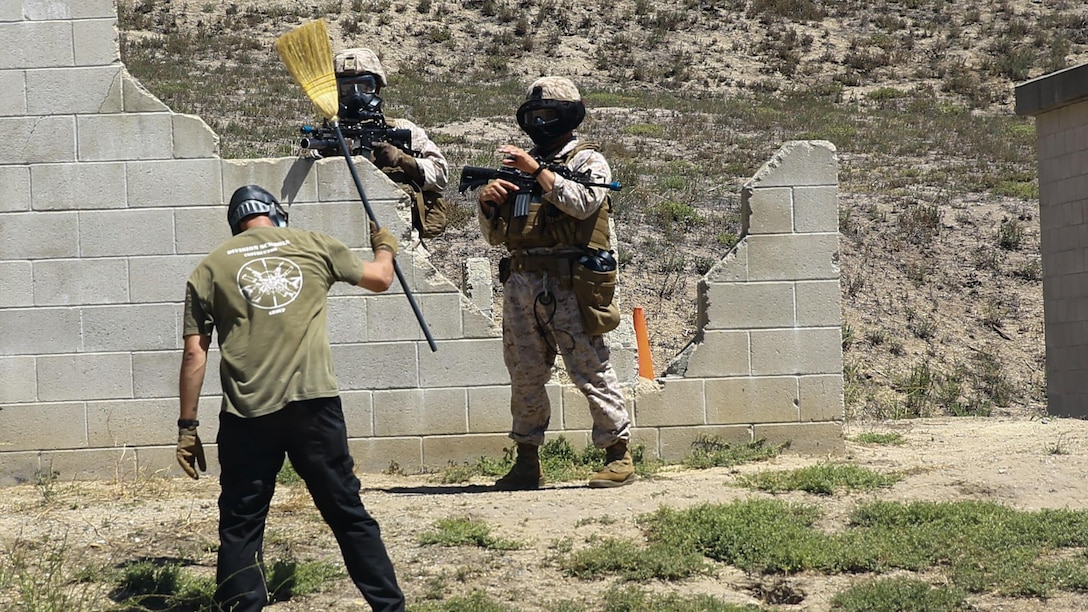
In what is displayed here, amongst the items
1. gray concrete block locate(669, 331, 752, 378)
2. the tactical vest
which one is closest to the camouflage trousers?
the tactical vest

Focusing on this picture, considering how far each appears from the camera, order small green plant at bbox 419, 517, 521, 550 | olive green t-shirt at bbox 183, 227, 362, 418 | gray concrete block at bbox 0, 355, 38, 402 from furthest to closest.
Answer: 1. gray concrete block at bbox 0, 355, 38, 402
2. small green plant at bbox 419, 517, 521, 550
3. olive green t-shirt at bbox 183, 227, 362, 418

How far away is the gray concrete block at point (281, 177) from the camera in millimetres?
7359

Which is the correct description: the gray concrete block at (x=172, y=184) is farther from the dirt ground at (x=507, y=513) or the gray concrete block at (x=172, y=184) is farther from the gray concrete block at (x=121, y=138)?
the dirt ground at (x=507, y=513)

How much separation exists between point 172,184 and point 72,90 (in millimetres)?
836

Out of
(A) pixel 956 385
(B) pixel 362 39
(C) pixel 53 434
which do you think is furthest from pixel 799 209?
(B) pixel 362 39

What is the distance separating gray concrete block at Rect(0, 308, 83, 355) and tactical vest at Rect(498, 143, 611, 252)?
2770mm

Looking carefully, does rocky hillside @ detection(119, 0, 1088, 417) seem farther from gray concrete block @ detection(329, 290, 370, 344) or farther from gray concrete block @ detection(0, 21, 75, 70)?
gray concrete block @ detection(0, 21, 75, 70)

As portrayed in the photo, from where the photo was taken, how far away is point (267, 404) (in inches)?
172

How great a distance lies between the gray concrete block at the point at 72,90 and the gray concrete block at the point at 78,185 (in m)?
0.29

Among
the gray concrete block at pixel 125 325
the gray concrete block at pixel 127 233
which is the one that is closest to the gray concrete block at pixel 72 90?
the gray concrete block at pixel 127 233

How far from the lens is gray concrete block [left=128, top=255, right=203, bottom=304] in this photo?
7.37 metres

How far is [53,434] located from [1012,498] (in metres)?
5.50

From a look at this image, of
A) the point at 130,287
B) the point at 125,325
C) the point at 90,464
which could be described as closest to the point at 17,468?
the point at 90,464

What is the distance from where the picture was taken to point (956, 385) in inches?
528
